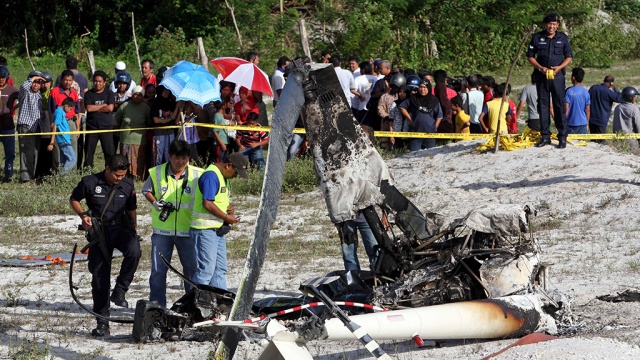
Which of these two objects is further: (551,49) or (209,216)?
(551,49)

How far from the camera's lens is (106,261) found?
9.29 meters

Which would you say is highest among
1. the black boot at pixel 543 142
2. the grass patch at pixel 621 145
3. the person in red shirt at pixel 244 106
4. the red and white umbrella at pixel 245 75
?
the red and white umbrella at pixel 245 75

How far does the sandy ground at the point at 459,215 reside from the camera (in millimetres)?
8266

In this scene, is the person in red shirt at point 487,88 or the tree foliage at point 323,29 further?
the tree foliage at point 323,29

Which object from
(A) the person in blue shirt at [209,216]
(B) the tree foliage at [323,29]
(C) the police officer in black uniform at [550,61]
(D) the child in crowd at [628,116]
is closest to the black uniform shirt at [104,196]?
(A) the person in blue shirt at [209,216]

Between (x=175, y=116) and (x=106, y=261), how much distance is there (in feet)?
27.3

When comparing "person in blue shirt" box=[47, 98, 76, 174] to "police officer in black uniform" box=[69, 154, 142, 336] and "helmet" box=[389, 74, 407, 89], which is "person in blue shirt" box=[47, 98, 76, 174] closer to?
"helmet" box=[389, 74, 407, 89]

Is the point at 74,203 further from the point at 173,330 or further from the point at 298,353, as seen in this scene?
the point at 298,353

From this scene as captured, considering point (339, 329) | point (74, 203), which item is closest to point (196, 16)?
point (74, 203)

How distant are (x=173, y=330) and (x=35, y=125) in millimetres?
9777

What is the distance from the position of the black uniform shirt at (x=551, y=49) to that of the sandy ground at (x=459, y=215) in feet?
5.36

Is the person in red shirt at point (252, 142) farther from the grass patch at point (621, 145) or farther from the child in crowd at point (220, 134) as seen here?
the grass patch at point (621, 145)

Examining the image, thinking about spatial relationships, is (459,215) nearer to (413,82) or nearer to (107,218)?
(413,82)

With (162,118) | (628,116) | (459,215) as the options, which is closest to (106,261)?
(459,215)
